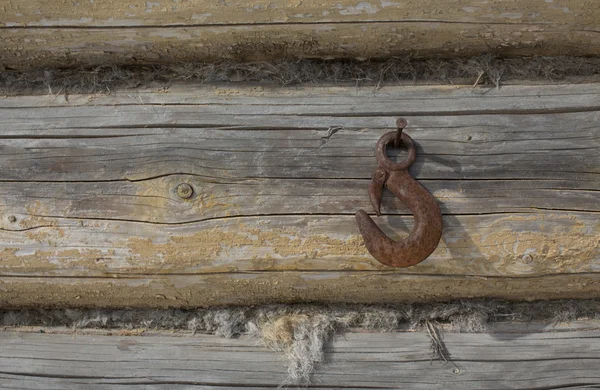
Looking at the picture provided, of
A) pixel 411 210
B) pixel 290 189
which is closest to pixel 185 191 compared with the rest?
pixel 290 189

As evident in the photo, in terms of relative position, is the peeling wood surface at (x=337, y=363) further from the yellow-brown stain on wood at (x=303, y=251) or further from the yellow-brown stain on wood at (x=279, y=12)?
the yellow-brown stain on wood at (x=279, y=12)

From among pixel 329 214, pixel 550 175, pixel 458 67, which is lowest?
pixel 329 214

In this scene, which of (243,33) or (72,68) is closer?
(243,33)

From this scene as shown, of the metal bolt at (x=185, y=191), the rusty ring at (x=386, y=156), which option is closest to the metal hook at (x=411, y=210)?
the rusty ring at (x=386, y=156)

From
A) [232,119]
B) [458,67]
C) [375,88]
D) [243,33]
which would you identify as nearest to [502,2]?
[458,67]

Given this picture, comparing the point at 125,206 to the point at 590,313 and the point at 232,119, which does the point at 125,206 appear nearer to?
the point at 232,119

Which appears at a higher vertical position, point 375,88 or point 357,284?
point 375,88

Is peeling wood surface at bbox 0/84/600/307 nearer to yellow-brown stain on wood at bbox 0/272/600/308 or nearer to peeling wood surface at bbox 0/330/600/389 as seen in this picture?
yellow-brown stain on wood at bbox 0/272/600/308
